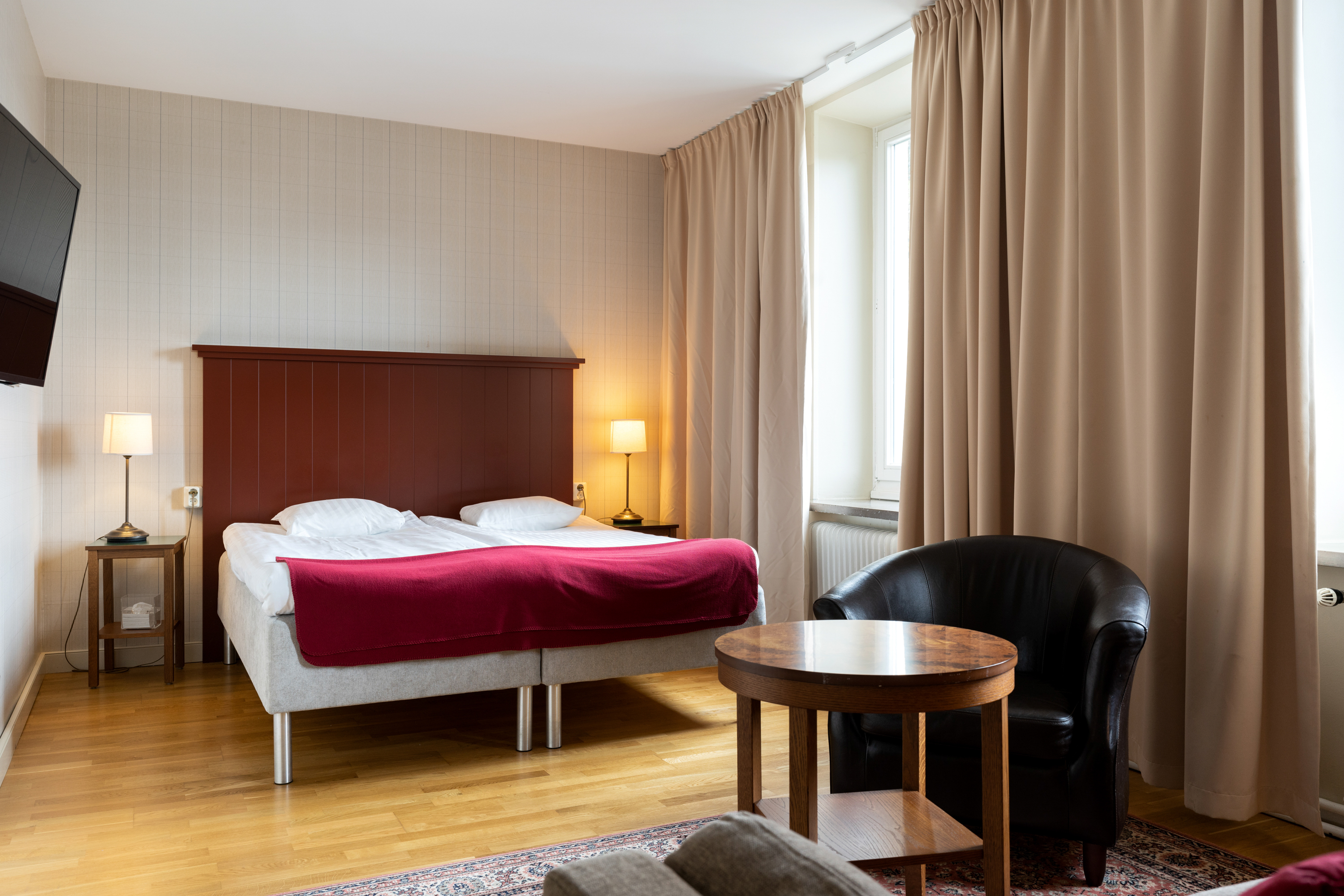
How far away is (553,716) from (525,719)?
0.09 m

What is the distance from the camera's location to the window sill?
3965mm

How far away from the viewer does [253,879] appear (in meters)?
2.19

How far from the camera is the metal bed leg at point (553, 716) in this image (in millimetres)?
3158

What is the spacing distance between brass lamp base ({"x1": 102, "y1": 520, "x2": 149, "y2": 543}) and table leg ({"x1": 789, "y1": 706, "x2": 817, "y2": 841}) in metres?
3.49

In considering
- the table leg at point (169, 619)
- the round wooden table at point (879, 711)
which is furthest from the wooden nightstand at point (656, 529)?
the round wooden table at point (879, 711)

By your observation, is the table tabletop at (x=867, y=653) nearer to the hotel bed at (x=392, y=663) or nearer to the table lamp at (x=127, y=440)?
the hotel bed at (x=392, y=663)

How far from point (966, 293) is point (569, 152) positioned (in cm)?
280

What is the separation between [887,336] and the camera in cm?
450

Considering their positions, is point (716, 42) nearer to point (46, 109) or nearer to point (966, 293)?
point (966, 293)

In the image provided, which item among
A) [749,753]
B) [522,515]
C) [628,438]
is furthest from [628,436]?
[749,753]

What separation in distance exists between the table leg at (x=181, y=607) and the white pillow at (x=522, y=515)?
51.4 inches

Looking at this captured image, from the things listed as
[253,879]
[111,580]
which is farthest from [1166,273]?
[111,580]

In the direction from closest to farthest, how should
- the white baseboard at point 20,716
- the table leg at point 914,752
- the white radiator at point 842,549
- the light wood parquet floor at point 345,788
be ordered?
the table leg at point 914,752
the light wood parquet floor at point 345,788
the white baseboard at point 20,716
the white radiator at point 842,549

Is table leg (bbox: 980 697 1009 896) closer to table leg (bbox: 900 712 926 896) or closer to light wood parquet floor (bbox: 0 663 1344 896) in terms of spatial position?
table leg (bbox: 900 712 926 896)
